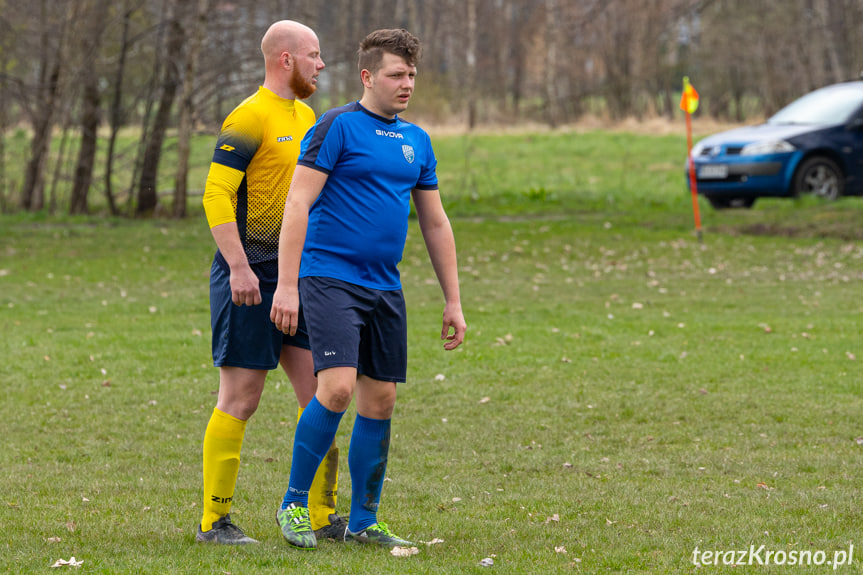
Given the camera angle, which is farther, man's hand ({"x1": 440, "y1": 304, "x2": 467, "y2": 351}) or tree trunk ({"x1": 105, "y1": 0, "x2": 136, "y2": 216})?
tree trunk ({"x1": 105, "y1": 0, "x2": 136, "y2": 216})

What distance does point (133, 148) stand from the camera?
2230cm

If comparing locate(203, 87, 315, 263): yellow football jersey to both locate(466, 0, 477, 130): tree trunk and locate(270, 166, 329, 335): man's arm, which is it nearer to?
locate(270, 166, 329, 335): man's arm

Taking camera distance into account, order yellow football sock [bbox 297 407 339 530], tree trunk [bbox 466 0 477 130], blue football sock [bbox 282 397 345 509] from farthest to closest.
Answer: tree trunk [bbox 466 0 477 130], yellow football sock [bbox 297 407 339 530], blue football sock [bbox 282 397 345 509]

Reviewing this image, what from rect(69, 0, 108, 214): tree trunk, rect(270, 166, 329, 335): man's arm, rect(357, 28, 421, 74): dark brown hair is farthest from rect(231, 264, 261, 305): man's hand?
rect(69, 0, 108, 214): tree trunk

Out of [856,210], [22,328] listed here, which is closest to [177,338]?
[22,328]

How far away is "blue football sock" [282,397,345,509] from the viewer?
4199 millimetres

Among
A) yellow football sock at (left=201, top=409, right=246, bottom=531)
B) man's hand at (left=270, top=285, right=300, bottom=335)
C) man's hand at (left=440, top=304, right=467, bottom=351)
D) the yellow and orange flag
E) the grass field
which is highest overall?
the yellow and orange flag

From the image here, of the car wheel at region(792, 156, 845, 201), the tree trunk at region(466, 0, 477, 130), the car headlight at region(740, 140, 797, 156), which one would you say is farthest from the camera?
the tree trunk at region(466, 0, 477, 130)

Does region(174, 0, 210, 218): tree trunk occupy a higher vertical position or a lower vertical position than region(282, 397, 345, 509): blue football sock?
higher

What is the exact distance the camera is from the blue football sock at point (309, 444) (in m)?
4.20

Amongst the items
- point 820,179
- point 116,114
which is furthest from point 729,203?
point 116,114

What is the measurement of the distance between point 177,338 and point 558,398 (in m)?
4.08

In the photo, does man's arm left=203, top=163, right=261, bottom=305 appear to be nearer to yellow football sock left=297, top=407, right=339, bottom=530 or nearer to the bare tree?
yellow football sock left=297, top=407, right=339, bottom=530

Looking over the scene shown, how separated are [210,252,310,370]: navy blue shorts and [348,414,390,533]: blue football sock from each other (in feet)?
1.47
